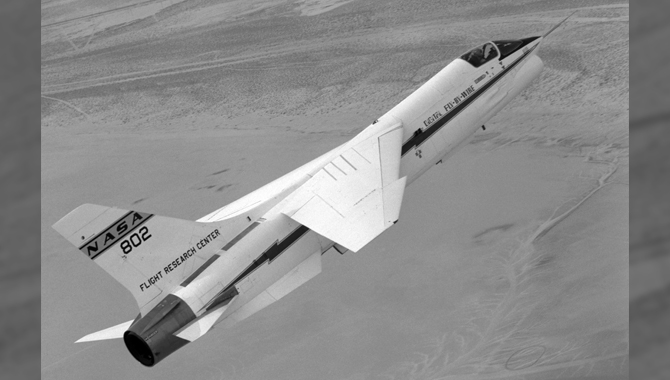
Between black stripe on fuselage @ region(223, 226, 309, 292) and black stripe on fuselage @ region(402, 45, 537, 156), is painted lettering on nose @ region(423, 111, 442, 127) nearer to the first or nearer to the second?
black stripe on fuselage @ region(402, 45, 537, 156)

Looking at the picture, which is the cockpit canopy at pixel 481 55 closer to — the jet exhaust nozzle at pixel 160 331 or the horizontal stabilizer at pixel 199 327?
the horizontal stabilizer at pixel 199 327

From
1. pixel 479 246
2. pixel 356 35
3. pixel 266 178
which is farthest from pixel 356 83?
pixel 479 246

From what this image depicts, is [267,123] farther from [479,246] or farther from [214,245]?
[214,245]

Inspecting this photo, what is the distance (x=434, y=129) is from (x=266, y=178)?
230 inches

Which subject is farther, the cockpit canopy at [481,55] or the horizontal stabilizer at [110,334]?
the cockpit canopy at [481,55]

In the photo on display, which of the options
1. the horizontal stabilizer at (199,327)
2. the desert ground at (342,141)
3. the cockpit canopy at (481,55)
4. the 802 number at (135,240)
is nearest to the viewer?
the horizontal stabilizer at (199,327)

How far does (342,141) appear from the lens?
84.1 ft

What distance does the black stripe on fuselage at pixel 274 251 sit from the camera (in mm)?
18281

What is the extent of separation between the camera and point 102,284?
83.0ft

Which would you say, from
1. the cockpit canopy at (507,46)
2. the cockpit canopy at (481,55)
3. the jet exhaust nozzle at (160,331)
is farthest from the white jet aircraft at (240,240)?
the cockpit canopy at (507,46)

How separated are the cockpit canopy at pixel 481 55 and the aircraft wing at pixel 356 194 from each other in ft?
7.05

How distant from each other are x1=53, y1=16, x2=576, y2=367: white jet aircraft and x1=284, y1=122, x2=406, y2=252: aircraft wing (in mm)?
21

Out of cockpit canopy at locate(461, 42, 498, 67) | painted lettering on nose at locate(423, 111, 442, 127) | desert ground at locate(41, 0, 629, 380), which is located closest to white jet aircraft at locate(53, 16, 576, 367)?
painted lettering on nose at locate(423, 111, 442, 127)

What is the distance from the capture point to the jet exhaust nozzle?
17844 millimetres
